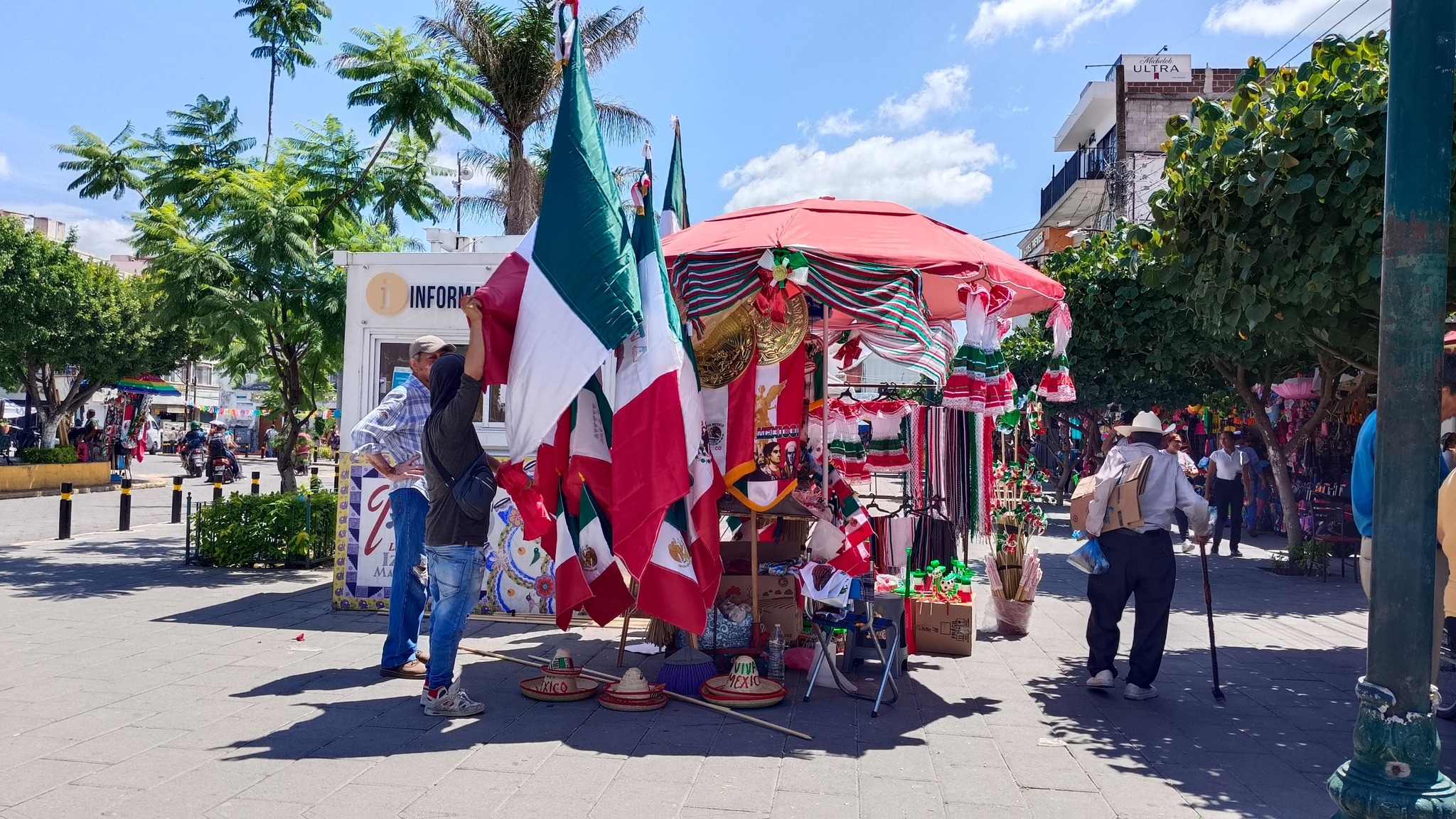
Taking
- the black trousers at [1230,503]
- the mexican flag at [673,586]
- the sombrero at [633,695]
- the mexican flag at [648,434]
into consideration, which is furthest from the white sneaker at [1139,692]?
the black trousers at [1230,503]

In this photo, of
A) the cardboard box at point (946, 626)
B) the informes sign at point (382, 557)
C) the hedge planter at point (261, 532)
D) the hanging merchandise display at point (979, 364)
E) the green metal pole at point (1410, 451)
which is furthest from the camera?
the hedge planter at point (261, 532)

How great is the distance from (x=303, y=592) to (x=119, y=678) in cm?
351

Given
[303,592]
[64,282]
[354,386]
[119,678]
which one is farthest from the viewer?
[64,282]

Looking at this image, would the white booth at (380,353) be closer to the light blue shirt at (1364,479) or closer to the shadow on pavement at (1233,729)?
→ the shadow on pavement at (1233,729)

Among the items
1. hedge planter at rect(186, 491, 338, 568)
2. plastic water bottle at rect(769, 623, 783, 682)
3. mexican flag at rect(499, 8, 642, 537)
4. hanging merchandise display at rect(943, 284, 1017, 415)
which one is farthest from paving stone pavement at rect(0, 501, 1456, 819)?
hedge planter at rect(186, 491, 338, 568)

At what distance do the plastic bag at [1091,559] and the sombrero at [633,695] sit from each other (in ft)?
9.23

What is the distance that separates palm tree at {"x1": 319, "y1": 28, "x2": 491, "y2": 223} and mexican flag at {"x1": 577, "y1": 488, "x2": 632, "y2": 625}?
6977 millimetres

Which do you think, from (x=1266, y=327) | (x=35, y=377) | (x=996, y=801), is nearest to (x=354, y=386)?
(x=996, y=801)

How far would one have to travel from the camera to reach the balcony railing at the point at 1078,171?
33531mm

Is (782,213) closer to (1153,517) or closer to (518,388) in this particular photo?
(518,388)

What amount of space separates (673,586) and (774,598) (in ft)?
4.28

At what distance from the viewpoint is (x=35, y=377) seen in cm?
2602

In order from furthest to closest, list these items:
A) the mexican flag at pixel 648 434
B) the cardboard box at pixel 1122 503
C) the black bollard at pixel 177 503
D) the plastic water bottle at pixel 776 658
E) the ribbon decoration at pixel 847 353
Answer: the black bollard at pixel 177 503
the ribbon decoration at pixel 847 353
the plastic water bottle at pixel 776 658
the cardboard box at pixel 1122 503
the mexican flag at pixel 648 434

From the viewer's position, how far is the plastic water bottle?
21.0ft
